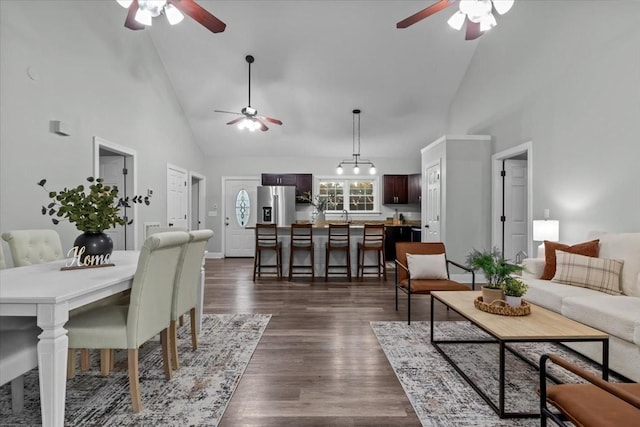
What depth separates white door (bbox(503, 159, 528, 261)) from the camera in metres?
5.27

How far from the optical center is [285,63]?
575 centimetres

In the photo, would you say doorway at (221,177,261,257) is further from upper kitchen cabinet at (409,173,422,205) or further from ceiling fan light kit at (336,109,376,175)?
upper kitchen cabinet at (409,173,422,205)

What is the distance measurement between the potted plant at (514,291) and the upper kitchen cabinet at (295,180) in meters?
6.21

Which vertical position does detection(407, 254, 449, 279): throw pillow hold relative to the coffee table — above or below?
above

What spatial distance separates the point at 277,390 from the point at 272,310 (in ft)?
5.85

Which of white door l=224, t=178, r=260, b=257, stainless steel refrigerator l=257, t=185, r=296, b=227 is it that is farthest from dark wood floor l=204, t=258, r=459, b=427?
white door l=224, t=178, r=260, b=257

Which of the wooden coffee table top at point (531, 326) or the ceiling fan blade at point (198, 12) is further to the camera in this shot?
the ceiling fan blade at point (198, 12)

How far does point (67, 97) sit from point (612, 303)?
212 inches

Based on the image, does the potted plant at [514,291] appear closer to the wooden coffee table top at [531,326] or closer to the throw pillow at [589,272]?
the wooden coffee table top at [531,326]

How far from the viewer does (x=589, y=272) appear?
294cm

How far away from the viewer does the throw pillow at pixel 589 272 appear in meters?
2.80

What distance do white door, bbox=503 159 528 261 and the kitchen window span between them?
3634 mm

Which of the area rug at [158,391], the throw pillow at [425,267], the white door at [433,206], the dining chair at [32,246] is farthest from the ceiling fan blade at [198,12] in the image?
the white door at [433,206]

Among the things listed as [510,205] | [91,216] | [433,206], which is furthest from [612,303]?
[91,216]
